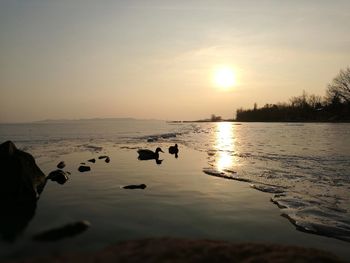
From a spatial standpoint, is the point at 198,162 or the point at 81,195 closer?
the point at 81,195

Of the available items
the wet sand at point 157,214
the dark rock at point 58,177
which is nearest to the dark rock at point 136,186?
the wet sand at point 157,214

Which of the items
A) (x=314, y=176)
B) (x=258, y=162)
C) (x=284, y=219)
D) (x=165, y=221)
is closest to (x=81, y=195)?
(x=165, y=221)

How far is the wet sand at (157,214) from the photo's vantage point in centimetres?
770

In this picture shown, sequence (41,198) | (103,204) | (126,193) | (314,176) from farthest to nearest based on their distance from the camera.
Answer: (314,176) → (126,193) → (41,198) → (103,204)

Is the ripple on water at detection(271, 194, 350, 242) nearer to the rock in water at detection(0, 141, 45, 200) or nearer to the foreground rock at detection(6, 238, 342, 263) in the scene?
the foreground rock at detection(6, 238, 342, 263)

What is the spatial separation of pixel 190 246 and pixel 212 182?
860 cm

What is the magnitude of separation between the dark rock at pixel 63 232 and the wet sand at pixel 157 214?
0.21m

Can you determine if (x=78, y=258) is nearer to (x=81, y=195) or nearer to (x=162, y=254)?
(x=162, y=254)

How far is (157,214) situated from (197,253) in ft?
11.8

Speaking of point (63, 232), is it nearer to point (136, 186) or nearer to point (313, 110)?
point (136, 186)

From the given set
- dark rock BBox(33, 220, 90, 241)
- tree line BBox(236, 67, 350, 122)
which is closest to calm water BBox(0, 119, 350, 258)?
dark rock BBox(33, 220, 90, 241)

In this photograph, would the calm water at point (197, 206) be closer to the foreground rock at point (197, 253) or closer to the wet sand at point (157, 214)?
the wet sand at point (157, 214)

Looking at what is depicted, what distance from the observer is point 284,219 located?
980 cm

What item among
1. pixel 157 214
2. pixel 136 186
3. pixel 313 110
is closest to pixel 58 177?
pixel 136 186
